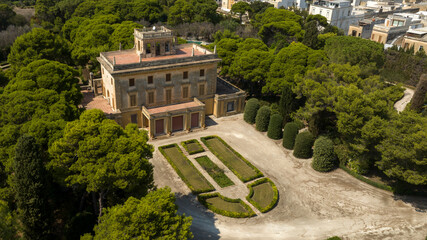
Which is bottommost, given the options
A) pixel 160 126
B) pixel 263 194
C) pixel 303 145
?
pixel 263 194

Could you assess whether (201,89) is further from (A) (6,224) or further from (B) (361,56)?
(A) (6,224)

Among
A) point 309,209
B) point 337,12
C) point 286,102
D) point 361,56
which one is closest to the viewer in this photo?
point 309,209

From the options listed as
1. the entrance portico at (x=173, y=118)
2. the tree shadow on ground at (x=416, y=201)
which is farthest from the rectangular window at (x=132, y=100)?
the tree shadow on ground at (x=416, y=201)

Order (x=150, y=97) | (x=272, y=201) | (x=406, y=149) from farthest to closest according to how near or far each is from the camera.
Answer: (x=150, y=97), (x=272, y=201), (x=406, y=149)

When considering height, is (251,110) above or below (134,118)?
above

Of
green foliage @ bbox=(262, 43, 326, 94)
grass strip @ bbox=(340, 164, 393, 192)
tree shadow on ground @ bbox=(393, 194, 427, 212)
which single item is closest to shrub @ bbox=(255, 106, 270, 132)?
green foliage @ bbox=(262, 43, 326, 94)

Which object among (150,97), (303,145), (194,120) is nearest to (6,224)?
(150,97)

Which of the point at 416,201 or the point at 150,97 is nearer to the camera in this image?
the point at 416,201
